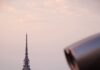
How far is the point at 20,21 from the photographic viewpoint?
2.23 meters

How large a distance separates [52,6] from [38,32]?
0.30 m

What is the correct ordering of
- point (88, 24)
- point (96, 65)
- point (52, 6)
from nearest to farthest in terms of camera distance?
point (96, 65)
point (88, 24)
point (52, 6)

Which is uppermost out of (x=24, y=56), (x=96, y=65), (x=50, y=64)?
(x=24, y=56)

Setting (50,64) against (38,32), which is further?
(38,32)

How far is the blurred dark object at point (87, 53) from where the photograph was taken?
108 mm

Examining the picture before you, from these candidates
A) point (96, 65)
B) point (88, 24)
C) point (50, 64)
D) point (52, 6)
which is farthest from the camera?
point (52, 6)

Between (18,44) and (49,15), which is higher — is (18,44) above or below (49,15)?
below

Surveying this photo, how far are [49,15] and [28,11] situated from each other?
213 millimetres

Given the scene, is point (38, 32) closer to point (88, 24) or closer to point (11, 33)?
point (11, 33)

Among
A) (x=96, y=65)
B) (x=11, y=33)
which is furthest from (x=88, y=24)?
(x=96, y=65)

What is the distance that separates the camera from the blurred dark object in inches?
4.2

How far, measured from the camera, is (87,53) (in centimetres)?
11

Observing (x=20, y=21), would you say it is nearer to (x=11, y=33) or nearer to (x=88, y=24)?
(x=11, y=33)

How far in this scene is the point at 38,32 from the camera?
213cm
